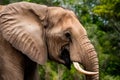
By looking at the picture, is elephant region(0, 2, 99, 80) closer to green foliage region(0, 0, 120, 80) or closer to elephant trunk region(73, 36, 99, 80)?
elephant trunk region(73, 36, 99, 80)

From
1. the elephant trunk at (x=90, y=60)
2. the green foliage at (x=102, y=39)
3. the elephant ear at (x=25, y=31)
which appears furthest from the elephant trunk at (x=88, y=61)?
the green foliage at (x=102, y=39)

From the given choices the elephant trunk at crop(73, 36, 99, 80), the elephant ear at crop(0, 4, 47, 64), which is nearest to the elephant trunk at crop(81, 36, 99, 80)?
the elephant trunk at crop(73, 36, 99, 80)

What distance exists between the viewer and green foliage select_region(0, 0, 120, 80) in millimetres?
17078

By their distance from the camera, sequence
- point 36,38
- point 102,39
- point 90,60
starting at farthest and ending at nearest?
point 102,39, point 36,38, point 90,60

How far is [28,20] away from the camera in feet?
19.1

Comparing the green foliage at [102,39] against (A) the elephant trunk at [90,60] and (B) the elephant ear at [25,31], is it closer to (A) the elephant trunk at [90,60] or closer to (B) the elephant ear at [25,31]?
(B) the elephant ear at [25,31]

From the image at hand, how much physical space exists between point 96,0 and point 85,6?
988mm

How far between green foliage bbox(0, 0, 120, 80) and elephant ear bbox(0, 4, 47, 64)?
10.6m

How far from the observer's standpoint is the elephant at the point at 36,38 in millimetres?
5637

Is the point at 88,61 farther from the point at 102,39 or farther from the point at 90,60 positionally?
the point at 102,39

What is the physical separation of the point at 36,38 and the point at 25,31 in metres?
0.14

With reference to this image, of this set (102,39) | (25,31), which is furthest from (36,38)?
(102,39)

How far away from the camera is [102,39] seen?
968 inches

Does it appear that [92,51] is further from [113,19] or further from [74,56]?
[113,19]
